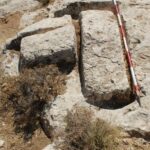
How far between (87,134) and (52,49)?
2.60 m

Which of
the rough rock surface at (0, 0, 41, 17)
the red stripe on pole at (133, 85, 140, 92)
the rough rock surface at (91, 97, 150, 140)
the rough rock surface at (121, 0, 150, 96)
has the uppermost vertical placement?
the rough rock surface at (121, 0, 150, 96)

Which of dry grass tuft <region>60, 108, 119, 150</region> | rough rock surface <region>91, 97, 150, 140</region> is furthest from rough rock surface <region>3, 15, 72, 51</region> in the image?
dry grass tuft <region>60, 108, 119, 150</region>

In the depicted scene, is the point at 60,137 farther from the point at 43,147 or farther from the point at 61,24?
the point at 61,24

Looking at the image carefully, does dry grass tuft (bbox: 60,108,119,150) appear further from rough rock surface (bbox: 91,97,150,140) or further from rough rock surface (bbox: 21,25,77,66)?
rough rock surface (bbox: 21,25,77,66)

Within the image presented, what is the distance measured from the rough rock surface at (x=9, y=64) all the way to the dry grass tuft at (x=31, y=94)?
2.63 ft

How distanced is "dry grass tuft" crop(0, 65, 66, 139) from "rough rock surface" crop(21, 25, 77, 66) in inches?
12.0

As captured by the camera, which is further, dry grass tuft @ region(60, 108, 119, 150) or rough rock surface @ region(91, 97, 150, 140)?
rough rock surface @ region(91, 97, 150, 140)

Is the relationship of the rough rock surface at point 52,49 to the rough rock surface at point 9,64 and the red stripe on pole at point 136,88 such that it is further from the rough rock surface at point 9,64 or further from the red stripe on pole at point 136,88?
the red stripe on pole at point 136,88

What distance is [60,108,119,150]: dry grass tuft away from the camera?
286 inches

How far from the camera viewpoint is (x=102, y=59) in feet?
29.1

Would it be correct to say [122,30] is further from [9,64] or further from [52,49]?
[9,64]

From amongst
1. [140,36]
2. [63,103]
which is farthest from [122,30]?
[63,103]

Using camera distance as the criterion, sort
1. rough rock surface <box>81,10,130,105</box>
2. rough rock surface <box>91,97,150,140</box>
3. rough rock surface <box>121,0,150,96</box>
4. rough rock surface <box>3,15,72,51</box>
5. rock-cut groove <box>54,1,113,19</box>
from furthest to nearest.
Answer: rock-cut groove <box>54,1,113,19</box> → rough rock surface <box>3,15,72,51</box> → rough rock surface <box>121,0,150,96</box> → rough rock surface <box>81,10,130,105</box> → rough rock surface <box>91,97,150,140</box>

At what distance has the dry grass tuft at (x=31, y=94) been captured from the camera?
8625 mm
